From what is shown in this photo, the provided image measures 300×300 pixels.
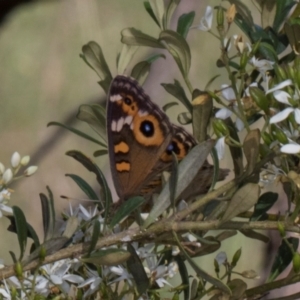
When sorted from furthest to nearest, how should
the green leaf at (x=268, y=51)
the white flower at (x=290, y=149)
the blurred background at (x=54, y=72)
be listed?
the blurred background at (x=54, y=72)
the green leaf at (x=268, y=51)
the white flower at (x=290, y=149)

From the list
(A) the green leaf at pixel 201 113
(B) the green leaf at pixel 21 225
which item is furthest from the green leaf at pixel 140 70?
(B) the green leaf at pixel 21 225

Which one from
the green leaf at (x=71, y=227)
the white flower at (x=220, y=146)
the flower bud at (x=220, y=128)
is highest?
the flower bud at (x=220, y=128)

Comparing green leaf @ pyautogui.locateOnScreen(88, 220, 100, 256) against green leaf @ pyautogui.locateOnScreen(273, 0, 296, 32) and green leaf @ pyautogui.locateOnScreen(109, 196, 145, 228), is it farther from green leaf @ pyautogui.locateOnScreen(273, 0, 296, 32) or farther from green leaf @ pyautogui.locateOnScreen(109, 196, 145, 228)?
green leaf @ pyautogui.locateOnScreen(273, 0, 296, 32)

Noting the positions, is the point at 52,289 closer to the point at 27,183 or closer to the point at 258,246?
the point at 258,246

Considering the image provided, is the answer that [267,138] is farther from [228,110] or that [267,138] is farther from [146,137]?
[146,137]

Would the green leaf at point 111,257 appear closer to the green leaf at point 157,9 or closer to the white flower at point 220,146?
the white flower at point 220,146

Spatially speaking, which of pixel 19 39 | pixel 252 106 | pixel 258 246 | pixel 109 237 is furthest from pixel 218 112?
pixel 19 39

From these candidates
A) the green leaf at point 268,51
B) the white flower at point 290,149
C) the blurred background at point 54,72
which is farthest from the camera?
the blurred background at point 54,72

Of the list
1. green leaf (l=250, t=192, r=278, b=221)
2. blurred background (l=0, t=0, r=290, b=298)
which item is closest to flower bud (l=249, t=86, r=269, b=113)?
green leaf (l=250, t=192, r=278, b=221)

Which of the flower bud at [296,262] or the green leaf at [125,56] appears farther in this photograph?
the green leaf at [125,56]
